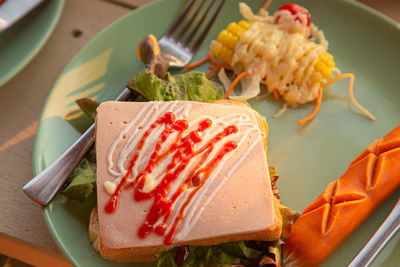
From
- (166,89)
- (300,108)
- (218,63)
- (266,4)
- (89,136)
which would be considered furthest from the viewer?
(266,4)

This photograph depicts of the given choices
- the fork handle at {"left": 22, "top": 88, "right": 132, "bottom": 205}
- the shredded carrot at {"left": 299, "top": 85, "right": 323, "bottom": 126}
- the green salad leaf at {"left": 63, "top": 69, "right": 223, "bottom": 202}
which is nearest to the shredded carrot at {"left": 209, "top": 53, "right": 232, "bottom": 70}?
the green salad leaf at {"left": 63, "top": 69, "right": 223, "bottom": 202}

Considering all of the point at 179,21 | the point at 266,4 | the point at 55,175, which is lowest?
the point at 55,175

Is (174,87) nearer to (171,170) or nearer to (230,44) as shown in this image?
(230,44)

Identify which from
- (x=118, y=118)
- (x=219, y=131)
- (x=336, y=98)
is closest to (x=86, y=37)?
(x=118, y=118)

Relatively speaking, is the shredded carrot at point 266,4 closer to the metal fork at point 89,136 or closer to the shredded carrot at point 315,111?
the metal fork at point 89,136

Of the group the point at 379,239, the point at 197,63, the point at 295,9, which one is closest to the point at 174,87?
the point at 197,63

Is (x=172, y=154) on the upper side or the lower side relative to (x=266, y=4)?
lower
